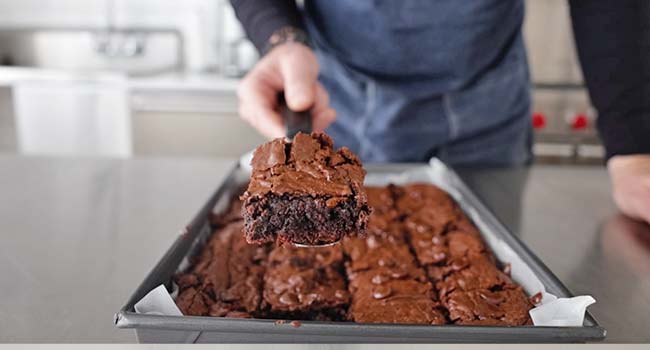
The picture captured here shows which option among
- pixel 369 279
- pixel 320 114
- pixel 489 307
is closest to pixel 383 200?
pixel 320 114

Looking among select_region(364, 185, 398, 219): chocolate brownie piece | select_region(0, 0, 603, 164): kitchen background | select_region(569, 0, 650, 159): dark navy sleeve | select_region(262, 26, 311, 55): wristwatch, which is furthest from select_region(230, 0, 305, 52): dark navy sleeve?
select_region(0, 0, 603, 164): kitchen background

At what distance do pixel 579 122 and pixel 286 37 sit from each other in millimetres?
1968

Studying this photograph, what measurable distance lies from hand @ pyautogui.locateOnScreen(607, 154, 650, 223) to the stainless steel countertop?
0.08 ft

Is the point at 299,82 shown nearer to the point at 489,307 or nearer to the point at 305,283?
the point at 305,283

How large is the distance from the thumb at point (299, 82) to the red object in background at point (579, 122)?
79.2 inches

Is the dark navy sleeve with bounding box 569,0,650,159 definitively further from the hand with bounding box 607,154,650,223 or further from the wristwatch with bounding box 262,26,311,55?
the wristwatch with bounding box 262,26,311,55

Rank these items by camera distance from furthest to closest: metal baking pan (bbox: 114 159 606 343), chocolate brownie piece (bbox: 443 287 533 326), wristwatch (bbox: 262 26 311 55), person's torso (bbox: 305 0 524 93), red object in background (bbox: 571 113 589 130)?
red object in background (bbox: 571 113 589 130)
person's torso (bbox: 305 0 524 93)
wristwatch (bbox: 262 26 311 55)
chocolate brownie piece (bbox: 443 287 533 326)
metal baking pan (bbox: 114 159 606 343)

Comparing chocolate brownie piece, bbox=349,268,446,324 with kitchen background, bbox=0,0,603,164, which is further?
kitchen background, bbox=0,0,603,164

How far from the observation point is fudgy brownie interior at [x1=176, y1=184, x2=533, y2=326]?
780mm

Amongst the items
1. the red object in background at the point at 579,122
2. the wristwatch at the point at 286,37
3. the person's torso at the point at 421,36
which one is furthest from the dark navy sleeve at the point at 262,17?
the red object in background at the point at 579,122

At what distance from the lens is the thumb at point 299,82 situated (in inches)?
40.8

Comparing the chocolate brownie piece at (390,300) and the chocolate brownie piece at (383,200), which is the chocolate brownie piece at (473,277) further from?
the chocolate brownie piece at (383,200)

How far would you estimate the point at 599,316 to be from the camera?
795 mm

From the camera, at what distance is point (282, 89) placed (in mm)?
1196
